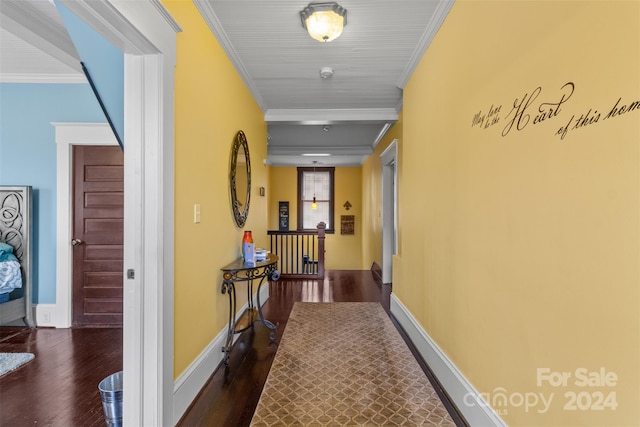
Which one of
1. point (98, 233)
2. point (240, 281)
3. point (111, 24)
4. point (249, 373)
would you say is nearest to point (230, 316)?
point (240, 281)

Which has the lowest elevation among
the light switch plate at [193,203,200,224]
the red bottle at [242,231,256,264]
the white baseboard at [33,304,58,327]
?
the white baseboard at [33,304,58,327]

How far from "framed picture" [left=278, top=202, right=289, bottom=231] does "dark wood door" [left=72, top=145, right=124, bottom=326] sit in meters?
5.41

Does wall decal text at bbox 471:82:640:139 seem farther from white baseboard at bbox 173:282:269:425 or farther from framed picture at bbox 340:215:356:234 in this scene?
framed picture at bbox 340:215:356:234

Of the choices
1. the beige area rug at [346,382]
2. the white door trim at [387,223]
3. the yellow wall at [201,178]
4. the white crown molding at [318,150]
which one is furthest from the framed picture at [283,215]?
the yellow wall at [201,178]

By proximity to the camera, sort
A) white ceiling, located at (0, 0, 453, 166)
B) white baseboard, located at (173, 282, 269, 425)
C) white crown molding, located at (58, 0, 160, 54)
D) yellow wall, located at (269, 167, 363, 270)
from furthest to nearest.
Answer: yellow wall, located at (269, 167, 363, 270), white ceiling, located at (0, 0, 453, 166), white baseboard, located at (173, 282, 269, 425), white crown molding, located at (58, 0, 160, 54)

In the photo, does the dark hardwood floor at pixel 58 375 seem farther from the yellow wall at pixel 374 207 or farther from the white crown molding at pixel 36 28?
the yellow wall at pixel 374 207

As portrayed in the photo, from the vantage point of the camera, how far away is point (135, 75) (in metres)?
1.59

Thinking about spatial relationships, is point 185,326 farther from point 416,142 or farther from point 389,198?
point 389,198

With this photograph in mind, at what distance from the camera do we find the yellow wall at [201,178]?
184 cm

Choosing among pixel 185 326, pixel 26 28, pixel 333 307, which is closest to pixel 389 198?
pixel 333 307

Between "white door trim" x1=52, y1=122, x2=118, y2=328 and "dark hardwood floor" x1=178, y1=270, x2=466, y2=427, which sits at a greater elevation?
"white door trim" x1=52, y1=122, x2=118, y2=328

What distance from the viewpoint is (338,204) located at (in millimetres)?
8703

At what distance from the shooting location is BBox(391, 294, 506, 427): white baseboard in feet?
5.27

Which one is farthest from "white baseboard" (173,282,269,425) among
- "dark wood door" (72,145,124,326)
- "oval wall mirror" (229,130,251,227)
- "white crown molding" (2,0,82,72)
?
"white crown molding" (2,0,82,72)
